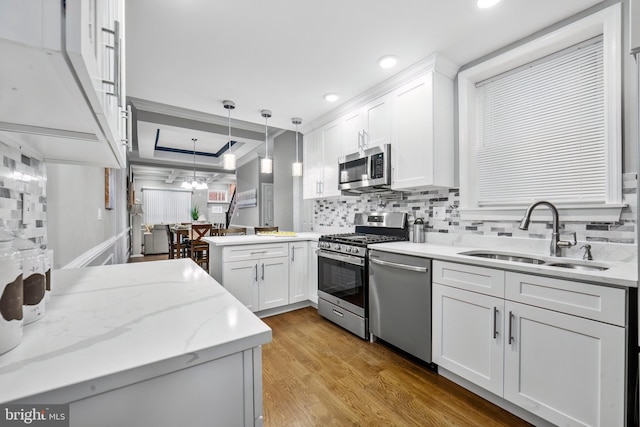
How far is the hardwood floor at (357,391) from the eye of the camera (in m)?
1.56

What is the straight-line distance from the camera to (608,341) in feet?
3.99

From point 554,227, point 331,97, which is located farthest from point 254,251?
point 554,227

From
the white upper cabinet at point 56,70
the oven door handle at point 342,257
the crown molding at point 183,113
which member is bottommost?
the oven door handle at point 342,257

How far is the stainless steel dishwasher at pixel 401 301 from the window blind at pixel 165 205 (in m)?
9.41

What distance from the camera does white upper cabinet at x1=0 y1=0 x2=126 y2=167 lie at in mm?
382

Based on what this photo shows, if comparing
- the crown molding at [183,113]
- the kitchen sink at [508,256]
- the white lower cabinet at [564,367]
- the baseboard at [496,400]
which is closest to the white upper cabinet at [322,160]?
the crown molding at [183,113]

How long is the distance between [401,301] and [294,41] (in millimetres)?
2115

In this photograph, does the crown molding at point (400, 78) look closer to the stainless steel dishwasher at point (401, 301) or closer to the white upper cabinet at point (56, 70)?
the stainless steel dishwasher at point (401, 301)

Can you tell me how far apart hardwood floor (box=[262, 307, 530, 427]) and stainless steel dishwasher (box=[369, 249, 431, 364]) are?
0.16m

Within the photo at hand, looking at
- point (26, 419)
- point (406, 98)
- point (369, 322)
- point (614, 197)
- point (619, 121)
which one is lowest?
point (369, 322)

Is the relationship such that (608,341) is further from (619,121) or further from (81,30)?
(81,30)

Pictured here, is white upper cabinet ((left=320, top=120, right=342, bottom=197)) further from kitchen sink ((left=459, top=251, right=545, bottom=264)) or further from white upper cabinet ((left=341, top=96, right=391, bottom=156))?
kitchen sink ((left=459, top=251, right=545, bottom=264))

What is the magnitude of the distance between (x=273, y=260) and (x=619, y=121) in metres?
2.90

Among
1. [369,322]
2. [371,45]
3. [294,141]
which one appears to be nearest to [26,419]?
[369,322]
